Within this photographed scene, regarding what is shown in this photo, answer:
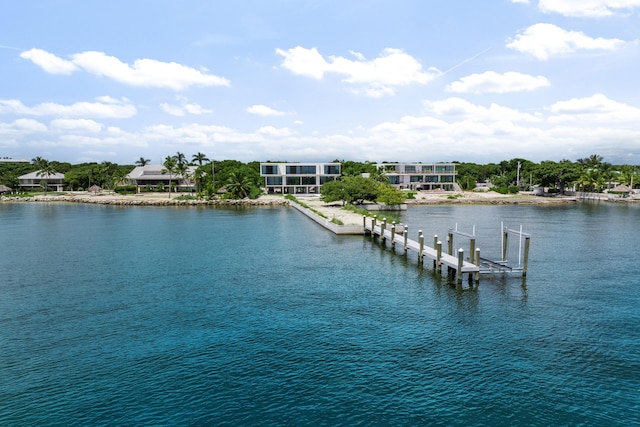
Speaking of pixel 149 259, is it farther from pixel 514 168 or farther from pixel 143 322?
pixel 514 168

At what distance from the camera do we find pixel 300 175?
13075 centimetres

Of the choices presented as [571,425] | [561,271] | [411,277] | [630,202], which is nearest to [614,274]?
[561,271]

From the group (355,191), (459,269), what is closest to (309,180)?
(355,191)

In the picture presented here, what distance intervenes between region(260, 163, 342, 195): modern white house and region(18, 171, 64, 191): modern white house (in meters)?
71.2

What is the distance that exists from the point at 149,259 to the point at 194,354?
2368 centimetres

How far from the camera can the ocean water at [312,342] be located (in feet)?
54.8

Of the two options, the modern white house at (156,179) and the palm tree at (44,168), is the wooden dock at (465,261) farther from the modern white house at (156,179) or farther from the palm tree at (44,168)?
the palm tree at (44,168)

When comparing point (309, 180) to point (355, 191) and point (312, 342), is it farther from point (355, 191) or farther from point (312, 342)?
point (312, 342)

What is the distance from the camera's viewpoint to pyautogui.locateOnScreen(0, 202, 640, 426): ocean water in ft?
54.8

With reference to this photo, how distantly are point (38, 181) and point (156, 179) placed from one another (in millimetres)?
40164

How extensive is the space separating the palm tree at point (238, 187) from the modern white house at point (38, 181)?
230 ft

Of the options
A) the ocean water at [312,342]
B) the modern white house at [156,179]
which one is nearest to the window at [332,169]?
the modern white house at [156,179]

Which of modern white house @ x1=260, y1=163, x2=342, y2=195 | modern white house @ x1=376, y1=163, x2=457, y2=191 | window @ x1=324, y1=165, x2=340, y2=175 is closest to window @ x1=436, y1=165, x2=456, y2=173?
modern white house @ x1=376, y1=163, x2=457, y2=191

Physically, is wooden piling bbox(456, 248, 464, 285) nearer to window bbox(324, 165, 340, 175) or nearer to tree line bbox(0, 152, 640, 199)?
tree line bbox(0, 152, 640, 199)
